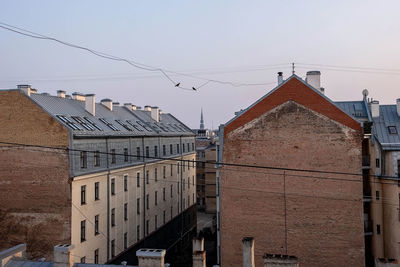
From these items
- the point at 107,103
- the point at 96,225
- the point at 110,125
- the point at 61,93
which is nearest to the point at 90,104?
the point at 110,125

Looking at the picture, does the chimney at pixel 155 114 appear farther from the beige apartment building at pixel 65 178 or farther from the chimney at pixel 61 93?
the chimney at pixel 61 93

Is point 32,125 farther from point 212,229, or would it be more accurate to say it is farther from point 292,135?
point 212,229

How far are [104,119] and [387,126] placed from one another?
892 inches

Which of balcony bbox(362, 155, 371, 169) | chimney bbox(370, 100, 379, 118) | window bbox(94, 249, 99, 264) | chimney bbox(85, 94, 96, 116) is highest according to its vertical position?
chimney bbox(85, 94, 96, 116)

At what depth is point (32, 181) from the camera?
2566 cm

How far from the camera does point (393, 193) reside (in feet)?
77.8

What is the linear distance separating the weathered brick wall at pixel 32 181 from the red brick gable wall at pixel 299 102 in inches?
486

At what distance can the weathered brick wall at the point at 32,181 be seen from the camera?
81.9 ft

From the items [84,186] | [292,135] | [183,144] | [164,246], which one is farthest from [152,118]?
[292,135]

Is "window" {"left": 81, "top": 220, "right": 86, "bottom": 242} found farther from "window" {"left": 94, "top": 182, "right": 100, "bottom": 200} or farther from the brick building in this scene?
the brick building

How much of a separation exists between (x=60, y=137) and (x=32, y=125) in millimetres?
2270

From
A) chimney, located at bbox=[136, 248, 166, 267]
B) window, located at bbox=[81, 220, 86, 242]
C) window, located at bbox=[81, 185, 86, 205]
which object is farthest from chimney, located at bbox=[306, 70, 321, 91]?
window, located at bbox=[81, 220, 86, 242]

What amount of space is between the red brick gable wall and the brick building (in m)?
0.06

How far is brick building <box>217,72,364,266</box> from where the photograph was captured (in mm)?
22828
